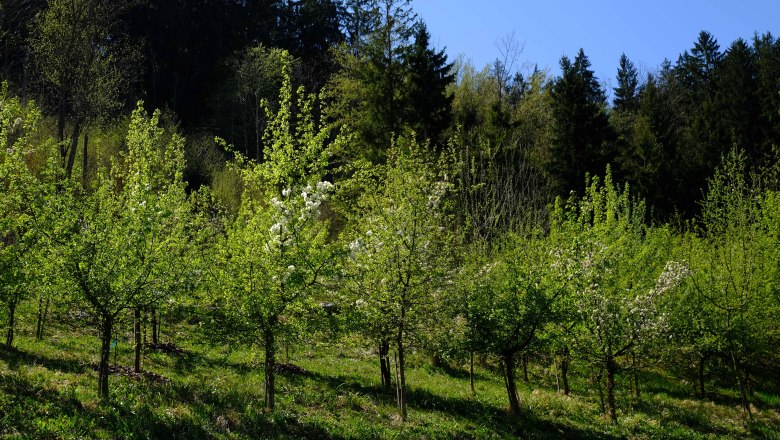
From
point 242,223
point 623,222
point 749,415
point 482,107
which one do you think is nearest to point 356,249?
point 242,223

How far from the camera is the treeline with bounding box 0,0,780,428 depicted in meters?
11.1

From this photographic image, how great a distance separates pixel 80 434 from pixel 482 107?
1387 inches

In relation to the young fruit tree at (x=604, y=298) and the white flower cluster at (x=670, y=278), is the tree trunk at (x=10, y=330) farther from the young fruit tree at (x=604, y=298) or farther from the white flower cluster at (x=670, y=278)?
the white flower cluster at (x=670, y=278)

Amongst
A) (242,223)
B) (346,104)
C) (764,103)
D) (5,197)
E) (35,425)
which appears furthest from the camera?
(764,103)

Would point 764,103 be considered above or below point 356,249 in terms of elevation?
above

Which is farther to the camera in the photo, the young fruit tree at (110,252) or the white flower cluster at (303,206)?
the white flower cluster at (303,206)

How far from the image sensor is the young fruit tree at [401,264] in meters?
12.8

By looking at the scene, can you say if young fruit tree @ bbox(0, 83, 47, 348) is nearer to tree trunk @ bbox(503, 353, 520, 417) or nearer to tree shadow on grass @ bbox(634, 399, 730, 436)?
tree trunk @ bbox(503, 353, 520, 417)

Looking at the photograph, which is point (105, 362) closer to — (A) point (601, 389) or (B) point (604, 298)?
(B) point (604, 298)

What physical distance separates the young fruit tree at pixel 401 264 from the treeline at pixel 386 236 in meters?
0.05

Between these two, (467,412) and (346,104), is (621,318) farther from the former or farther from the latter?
(346,104)

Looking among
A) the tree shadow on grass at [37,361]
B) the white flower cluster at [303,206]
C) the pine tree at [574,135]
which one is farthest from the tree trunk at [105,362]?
the pine tree at [574,135]

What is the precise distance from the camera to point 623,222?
63.3 feet

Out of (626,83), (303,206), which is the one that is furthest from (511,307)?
(626,83)
